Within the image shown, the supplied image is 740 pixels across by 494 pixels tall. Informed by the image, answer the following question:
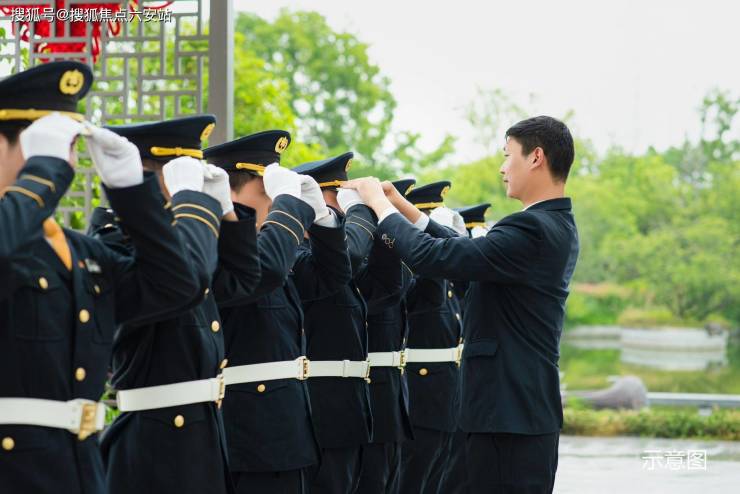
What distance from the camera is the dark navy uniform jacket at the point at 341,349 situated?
143 inches

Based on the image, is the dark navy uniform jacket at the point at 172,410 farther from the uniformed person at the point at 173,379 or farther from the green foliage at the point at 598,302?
the green foliage at the point at 598,302

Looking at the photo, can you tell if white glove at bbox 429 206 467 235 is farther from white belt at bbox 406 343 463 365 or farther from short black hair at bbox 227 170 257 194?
short black hair at bbox 227 170 257 194

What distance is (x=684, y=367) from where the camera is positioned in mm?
11633

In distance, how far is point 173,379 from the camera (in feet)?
8.09

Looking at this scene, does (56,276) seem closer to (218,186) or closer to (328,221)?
(218,186)

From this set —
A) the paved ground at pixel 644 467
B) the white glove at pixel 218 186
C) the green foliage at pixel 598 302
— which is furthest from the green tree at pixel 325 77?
the white glove at pixel 218 186

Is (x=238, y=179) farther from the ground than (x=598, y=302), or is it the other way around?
(x=238, y=179)

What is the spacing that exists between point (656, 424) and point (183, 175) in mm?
8300

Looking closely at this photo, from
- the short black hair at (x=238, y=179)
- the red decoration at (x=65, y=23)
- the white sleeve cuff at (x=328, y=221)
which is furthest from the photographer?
the red decoration at (x=65, y=23)

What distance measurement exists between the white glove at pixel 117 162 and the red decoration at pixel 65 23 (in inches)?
105

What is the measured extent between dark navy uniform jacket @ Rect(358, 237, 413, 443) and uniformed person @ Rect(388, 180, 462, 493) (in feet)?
1.25

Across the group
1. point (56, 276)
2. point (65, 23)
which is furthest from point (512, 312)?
point (65, 23)

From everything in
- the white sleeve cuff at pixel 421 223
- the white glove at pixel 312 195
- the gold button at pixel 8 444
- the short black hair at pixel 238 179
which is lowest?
the gold button at pixel 8 444

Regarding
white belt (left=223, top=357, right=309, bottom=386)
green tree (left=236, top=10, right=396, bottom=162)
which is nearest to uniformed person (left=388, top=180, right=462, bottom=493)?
white belt (left=223, top=357, right=309, bottom=386)
